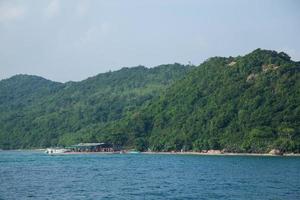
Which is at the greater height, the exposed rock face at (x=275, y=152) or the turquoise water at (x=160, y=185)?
the exposed rock face at (x=275, y=152)

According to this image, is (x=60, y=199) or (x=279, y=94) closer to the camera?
(x=60, y=199)

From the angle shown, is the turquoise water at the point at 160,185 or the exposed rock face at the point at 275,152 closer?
the turquoise water at the point at 160,185

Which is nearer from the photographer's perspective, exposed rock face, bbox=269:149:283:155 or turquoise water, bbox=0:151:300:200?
turquoise water, bbox=0:151:300:200

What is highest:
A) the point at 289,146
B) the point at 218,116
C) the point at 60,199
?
the point at 218,116

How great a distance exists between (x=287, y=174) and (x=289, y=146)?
2733 inches

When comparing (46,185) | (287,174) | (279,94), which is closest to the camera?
(46,185)

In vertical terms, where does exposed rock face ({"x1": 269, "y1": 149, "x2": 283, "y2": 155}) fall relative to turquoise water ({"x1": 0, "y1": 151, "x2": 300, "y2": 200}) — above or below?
above

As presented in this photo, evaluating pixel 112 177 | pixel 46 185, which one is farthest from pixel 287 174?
pixel 46 185

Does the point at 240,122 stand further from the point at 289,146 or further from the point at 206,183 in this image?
the point at 206,183

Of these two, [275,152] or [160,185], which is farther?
[275,152]

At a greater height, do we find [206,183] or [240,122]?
[240,122]

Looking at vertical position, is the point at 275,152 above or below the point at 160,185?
above

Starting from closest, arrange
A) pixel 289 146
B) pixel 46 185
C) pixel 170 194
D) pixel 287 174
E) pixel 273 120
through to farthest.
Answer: pixel 170 194
pixel 46 185
pixel 287 174
pixel 289 146
pixel 273 120

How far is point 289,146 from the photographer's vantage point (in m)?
157
